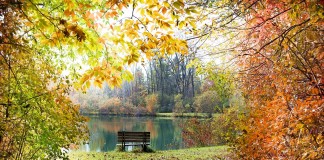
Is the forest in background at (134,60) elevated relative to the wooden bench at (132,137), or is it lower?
elevated

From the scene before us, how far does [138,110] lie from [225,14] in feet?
144

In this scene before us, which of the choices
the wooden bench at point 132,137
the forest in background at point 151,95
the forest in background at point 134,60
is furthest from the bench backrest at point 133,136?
the forest in background at point 151,95

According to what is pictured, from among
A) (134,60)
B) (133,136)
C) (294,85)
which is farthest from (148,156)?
(134,60)

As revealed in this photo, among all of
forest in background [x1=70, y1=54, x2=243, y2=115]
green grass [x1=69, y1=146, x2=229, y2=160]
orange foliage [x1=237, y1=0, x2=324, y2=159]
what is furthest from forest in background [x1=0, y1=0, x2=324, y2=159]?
forest in background [x1=70, y1=54, x2=243, y2=115]

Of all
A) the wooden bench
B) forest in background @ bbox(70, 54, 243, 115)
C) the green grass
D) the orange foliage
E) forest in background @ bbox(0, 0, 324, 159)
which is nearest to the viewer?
forest in background @ bbox(0, 0, 324, 159)

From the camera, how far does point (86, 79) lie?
269 centimetres

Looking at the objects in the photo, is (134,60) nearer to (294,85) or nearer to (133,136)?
(294,85)

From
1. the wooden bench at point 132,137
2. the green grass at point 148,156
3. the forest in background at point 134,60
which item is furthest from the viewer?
the wooden bench at point 132,137

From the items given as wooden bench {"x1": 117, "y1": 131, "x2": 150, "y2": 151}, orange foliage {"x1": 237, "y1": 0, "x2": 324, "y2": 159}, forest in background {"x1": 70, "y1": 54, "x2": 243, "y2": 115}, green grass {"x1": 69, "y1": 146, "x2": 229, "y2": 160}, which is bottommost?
green grass {"x1": 69, "y1": 146, "x2": 229, "y2": 160}

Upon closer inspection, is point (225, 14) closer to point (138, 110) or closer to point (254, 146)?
point (254, 146)

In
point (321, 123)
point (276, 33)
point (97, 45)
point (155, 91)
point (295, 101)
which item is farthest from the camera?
point (155, 91)

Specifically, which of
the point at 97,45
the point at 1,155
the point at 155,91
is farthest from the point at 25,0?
the point at 155,91

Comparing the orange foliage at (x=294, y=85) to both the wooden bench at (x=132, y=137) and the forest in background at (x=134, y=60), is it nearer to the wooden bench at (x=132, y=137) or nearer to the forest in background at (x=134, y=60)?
Result: the forest in background at (x=134, y=60)

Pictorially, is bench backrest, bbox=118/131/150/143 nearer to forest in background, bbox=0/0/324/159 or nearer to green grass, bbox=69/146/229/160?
green grass, bbox=69/146/229/160
